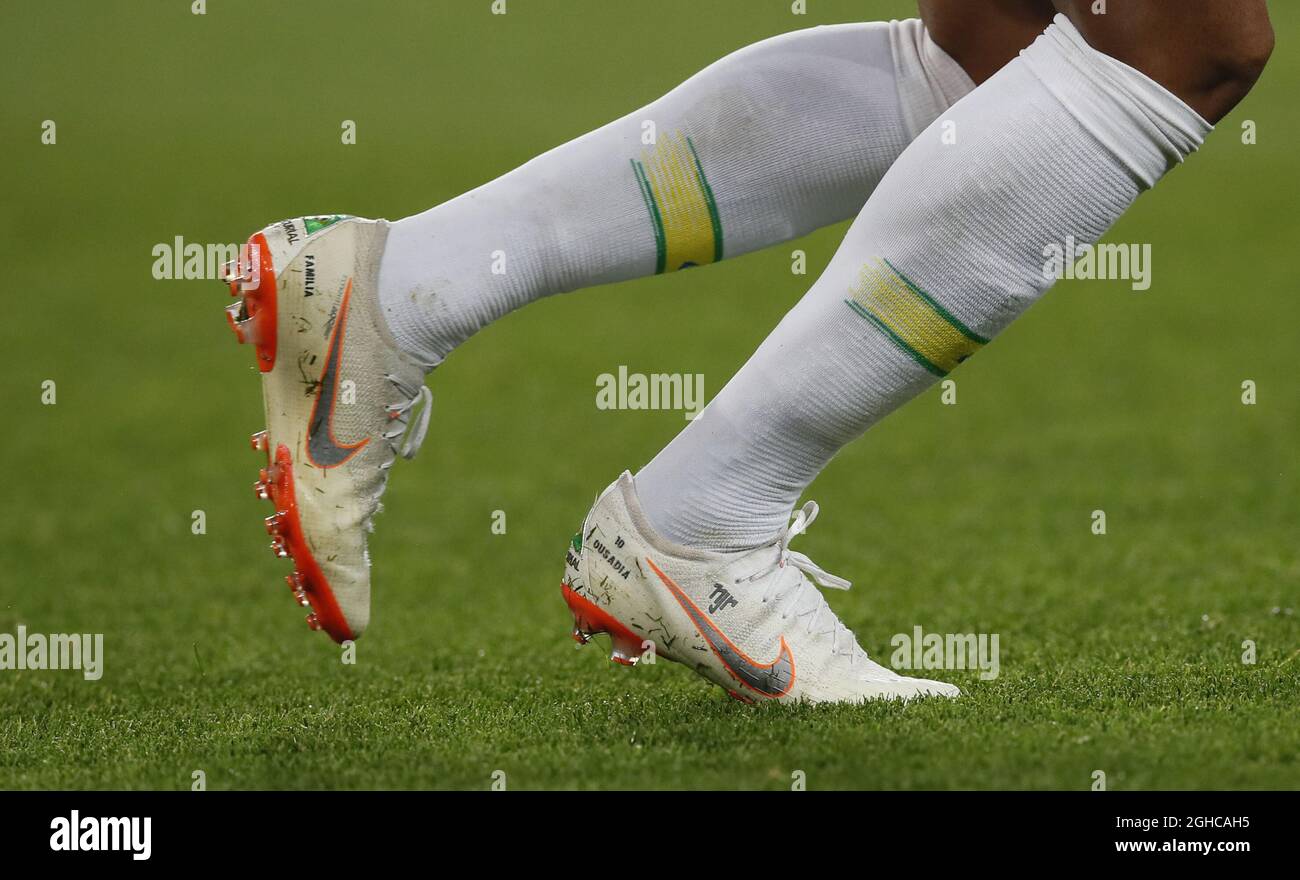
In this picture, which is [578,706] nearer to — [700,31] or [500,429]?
[500,429]

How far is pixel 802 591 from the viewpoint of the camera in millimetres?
1994

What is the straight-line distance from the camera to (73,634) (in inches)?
121

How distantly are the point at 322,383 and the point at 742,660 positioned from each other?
0.60 metres

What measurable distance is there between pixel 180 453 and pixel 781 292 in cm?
365

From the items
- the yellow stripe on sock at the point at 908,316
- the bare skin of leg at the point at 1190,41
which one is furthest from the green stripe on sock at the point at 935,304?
the bare skin of leg at the point at 1190,41

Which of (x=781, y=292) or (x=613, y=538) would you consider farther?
(x=781, y=292)

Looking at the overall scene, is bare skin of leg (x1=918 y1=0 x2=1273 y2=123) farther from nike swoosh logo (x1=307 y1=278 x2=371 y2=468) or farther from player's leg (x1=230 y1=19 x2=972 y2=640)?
nike swoosh logo (x1=307 y1=278 x2=371 y2=468)

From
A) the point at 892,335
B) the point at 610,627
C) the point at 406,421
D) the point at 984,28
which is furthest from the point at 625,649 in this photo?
the point at 984,28

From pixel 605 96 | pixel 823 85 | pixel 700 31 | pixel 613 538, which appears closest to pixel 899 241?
pixel 823 85

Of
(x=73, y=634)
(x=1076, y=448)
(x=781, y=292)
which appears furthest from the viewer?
(x=781, y=292)

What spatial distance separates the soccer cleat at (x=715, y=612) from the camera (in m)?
1.91

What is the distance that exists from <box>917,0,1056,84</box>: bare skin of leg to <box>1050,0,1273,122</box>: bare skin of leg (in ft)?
0.81

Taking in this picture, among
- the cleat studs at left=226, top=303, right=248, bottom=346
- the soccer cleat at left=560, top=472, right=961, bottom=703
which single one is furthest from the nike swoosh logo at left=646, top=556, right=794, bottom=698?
the cleat studs at left=226, top=303, right=248, bottom=346

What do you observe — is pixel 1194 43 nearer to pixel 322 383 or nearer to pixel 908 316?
pixel 908 316
